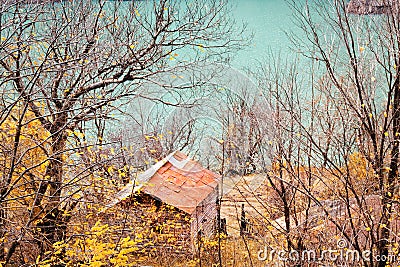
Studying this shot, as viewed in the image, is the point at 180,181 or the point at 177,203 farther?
the point at 180,181

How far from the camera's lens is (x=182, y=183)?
500cm

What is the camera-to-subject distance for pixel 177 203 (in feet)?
15.1

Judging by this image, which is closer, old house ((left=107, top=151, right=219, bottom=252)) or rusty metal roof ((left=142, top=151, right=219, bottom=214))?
old house ((left=107, top=151, right=219, bottom=252))

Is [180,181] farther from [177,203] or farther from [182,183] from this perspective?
[177,203]

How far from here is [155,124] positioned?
16.0 ft

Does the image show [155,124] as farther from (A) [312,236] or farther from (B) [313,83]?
(A) [312,236]

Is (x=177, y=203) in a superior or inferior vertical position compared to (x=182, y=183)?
inferior

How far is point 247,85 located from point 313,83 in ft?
2.41

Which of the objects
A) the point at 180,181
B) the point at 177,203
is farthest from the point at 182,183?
the point at 177,203

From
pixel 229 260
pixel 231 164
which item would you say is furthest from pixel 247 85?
pixel 229 260

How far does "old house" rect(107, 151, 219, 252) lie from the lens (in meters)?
4.52

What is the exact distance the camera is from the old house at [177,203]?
452 cm

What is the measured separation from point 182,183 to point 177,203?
0.43 m

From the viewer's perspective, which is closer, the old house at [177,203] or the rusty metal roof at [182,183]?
the old house at [177,203]
